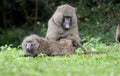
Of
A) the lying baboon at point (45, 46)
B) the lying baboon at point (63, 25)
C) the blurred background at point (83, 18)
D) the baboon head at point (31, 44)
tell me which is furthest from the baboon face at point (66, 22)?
the blurred background at point (83, 18)

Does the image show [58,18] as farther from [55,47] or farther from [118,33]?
[118,33]

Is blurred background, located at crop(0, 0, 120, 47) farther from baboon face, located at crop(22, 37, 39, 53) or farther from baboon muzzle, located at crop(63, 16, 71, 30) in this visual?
baboon face, located at crop(22, 37, 39, 53)

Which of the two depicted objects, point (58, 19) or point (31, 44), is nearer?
point (31, 44)

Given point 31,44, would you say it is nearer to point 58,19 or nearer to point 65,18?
point 58,19

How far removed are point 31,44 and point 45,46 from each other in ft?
1.15

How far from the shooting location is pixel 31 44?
11.8 metres

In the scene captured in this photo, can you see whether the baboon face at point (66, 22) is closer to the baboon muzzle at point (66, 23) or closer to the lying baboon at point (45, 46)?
the baboon muzzle at point (66, 23)

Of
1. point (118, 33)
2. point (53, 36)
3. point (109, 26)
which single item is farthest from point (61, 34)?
point (109, 26)

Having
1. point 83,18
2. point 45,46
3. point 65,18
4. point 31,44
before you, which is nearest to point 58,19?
point 65,18

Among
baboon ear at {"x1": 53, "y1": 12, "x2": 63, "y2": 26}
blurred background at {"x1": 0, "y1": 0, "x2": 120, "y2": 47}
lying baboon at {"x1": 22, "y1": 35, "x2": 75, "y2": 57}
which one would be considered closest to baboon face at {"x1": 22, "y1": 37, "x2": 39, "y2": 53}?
lying baboon at {"x1": 22, "y1": 35, "x2": 75, "y2": 57}

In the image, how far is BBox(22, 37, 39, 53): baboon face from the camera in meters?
11.8

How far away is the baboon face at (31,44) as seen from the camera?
38.7 feet

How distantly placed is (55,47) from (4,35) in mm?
9711

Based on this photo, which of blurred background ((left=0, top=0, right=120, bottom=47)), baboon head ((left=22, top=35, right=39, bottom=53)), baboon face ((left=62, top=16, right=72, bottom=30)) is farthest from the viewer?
blurred background ((left=0, top=0, right=120, bottom=47))
